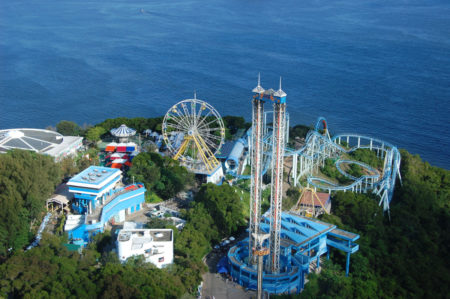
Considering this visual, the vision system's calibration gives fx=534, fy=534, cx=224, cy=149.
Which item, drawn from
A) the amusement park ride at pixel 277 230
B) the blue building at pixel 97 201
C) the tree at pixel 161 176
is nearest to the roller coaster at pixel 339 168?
the amusement park ride at pixel 277 230

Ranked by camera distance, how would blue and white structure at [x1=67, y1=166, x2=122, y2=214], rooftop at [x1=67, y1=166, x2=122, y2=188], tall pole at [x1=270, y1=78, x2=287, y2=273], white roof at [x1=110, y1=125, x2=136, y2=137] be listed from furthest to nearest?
1. white roof at [x1=110, y1=125, x2=136, y2=137]
2. rooftop at [x1=67, y1=166, x2=122, y2=188]
3. blue and white structure at [x1=67, y1=166, x2=122, y2=214]
4. tall pole at [x1=270, y1=78, x2=287, y2=273]

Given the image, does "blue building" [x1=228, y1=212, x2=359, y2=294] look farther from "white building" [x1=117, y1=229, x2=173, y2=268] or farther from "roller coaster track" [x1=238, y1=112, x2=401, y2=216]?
"roller coaster track" [x1=238, y1=112, x2=401, y2=216]

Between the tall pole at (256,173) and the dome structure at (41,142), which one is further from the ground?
the tall pole at (256,173)

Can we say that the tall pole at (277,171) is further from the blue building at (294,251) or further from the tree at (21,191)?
the tree at (21,191)

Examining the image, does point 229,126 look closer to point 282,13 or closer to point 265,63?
point 265,63

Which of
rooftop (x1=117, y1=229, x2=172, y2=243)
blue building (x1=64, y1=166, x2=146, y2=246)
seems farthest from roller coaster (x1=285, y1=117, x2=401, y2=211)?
rooftop (x1=117, y1=229, x2=172, y2=243)

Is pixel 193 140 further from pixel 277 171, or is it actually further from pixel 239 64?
pixel 239 64

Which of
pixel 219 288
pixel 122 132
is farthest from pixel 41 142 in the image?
pixel 219 288
